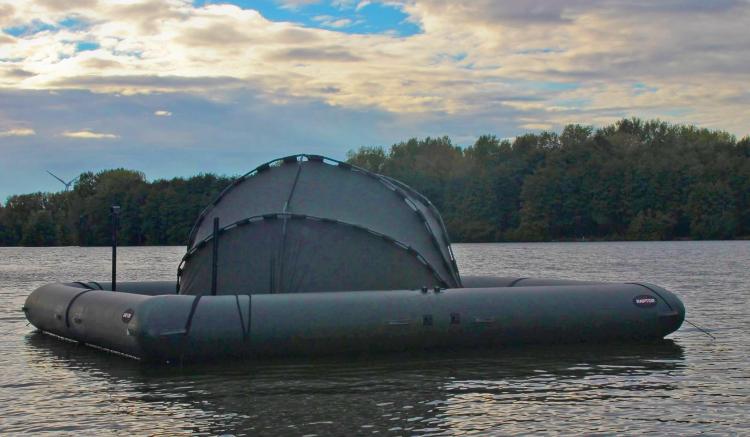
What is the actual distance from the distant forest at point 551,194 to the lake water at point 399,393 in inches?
4304

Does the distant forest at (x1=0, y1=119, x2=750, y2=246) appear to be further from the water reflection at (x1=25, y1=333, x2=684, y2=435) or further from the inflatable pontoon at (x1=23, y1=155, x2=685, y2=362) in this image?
the water reflection at (x1=25, y1=333, x2=684, y2=435)

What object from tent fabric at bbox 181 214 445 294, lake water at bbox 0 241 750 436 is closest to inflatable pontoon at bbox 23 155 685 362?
tent fabric at bbox 181 214 445 294

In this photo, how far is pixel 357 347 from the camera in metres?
18.2

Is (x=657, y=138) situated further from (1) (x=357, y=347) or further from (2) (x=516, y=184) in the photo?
(1) (x=357, y=347)

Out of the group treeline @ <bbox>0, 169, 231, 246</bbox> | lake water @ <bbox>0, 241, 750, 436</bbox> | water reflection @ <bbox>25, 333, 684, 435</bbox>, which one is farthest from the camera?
treeline @ <bbox>0, 169, 231, 246</bbox>

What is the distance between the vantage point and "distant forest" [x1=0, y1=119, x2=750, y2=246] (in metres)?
127

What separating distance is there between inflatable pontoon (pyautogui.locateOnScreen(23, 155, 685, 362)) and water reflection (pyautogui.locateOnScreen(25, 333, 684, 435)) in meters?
0.45

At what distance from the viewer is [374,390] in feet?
50.7

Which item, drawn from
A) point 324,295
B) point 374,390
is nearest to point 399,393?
point 374,390

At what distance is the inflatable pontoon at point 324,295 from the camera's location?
17.6 metres

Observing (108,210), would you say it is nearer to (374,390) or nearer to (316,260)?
(316,260)

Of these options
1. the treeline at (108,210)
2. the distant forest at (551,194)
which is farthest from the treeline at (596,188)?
the treeline at (108,210)

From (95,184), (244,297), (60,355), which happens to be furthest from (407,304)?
(95,184)

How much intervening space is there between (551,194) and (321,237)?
375 ft
